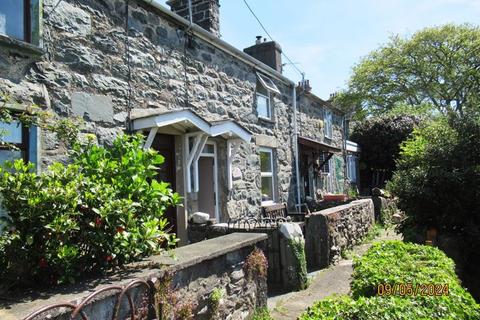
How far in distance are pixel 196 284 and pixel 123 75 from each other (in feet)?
12.2

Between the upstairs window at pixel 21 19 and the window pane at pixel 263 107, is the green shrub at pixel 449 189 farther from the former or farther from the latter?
the upstairs window at pixel 21 19

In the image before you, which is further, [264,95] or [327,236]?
[264,95]

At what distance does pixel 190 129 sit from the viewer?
7.07 meters

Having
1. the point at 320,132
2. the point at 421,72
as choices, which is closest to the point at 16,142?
the point at 320,132

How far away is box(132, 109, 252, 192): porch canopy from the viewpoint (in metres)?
5.87

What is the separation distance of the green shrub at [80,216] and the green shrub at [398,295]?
1408 mm

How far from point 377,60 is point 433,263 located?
1211 inches

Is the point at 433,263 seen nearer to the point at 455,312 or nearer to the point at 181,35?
the point at 455,312

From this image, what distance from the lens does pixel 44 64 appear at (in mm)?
4770

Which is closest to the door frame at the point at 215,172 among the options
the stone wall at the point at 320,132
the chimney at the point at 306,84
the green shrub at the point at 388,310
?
the stone wall at the point at 320,132

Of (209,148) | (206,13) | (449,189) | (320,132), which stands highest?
(206,13)

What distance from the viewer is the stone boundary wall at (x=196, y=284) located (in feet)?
7.63

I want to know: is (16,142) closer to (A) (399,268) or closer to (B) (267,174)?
(A) (399,268)

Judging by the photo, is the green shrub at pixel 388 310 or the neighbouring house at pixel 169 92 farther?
the neighbouring house at pixel 169 92
